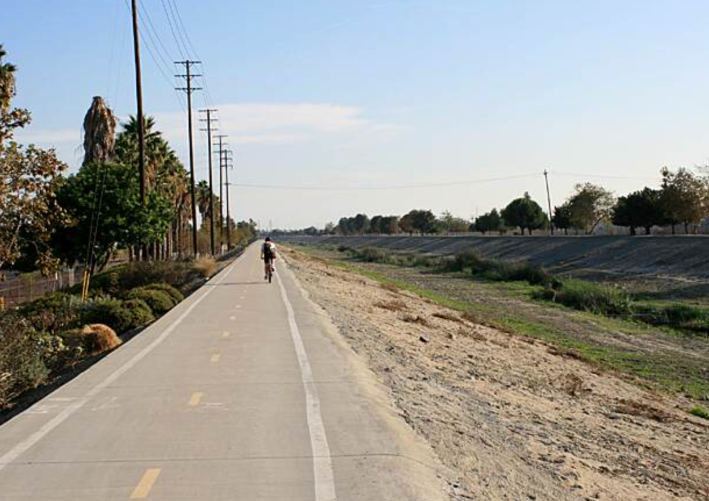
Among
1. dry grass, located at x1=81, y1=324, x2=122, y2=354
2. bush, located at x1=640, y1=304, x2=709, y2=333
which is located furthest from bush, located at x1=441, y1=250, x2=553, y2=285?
dry grass, located at x1=81, y1=324, x2=122, y2=354

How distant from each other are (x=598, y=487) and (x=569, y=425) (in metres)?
3.70

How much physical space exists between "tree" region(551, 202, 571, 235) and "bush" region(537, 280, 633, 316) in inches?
2634

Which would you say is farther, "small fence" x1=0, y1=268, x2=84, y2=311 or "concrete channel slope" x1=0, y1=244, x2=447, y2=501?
"small fence" x1=0, y1=268, x2=84, y2=311

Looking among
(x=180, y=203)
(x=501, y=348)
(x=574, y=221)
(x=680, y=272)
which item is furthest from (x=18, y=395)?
Result: (x=574, y=221)

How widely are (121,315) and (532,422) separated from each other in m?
13.6

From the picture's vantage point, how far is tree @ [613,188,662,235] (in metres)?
81.9

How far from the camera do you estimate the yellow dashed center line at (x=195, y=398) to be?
10.0 m

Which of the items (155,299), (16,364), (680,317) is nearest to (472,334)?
(155,299)

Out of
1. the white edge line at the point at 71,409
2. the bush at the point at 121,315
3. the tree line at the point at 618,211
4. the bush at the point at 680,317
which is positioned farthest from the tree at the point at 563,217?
the white edge line at the point at 71,409

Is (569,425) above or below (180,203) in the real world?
below

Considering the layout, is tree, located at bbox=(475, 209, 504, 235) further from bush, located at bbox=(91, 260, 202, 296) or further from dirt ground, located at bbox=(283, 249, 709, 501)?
dirt ground, located at bbox=(283, 249, 709, 501)

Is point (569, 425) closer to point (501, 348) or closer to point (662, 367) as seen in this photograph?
point (501, 348)

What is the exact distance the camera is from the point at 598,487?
8.31 meters

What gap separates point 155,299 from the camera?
25359mm
